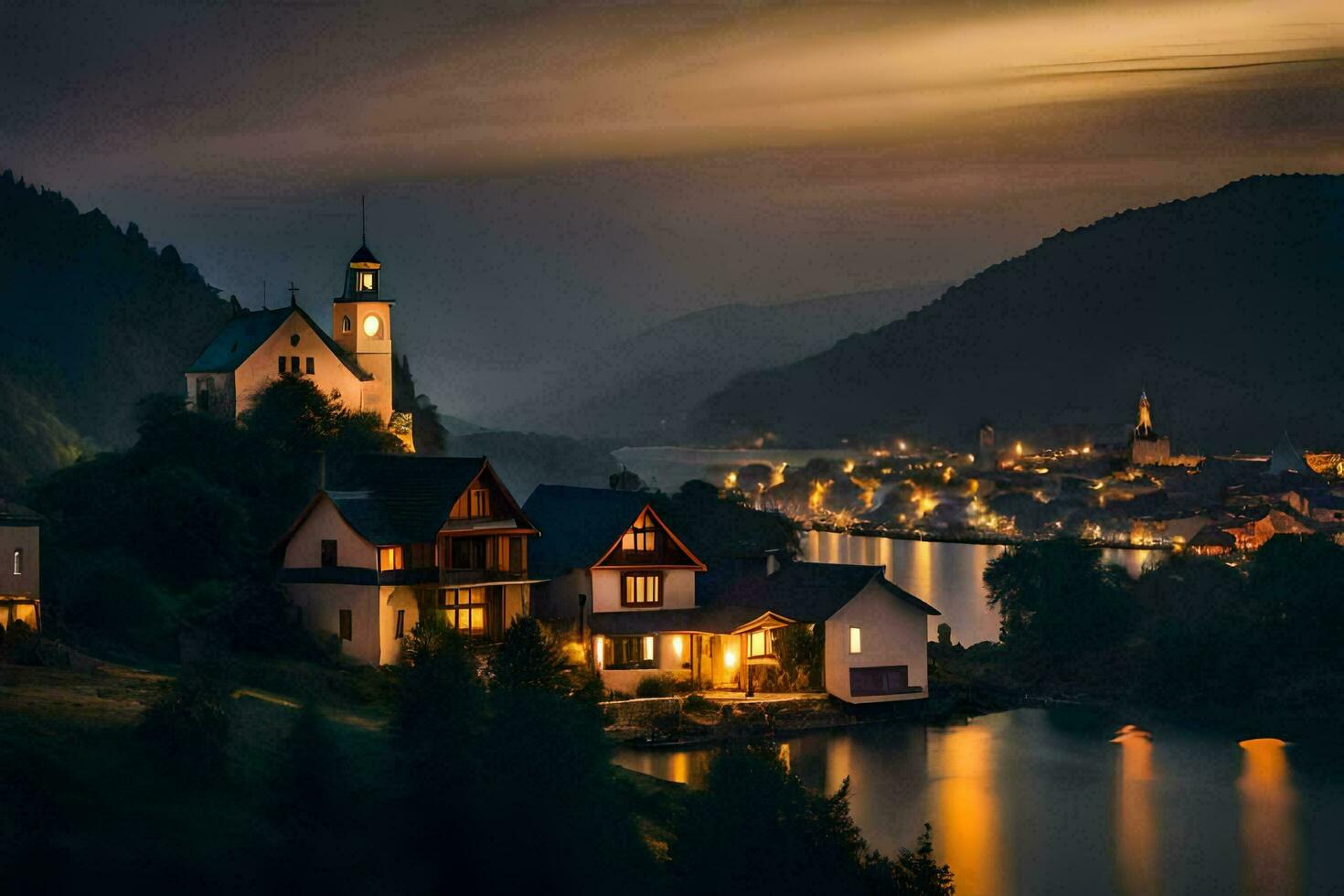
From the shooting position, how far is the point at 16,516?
33.3 meters

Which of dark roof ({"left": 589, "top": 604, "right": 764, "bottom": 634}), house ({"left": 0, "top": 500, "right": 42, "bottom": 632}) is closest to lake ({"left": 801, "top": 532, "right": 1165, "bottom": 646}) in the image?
dark roof ({"left": 589, "top": 604, "right": 764, "bottom": 634})

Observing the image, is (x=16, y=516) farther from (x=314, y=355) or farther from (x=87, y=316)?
(x=87, y=316)

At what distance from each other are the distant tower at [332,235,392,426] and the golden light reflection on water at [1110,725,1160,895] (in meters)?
25.7

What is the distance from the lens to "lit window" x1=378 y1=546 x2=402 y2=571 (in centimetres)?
3922

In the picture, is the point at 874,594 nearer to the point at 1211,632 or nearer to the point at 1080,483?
the point at 1211,632

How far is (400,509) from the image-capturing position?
133 ft

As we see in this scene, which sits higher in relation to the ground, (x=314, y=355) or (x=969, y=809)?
(x=314, y=355)

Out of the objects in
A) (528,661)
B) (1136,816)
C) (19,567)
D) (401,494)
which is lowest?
(1136,816)

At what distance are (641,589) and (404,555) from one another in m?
6.25

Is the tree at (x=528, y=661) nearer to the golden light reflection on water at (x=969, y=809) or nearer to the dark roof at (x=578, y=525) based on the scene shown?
the dark roof at (x=578, y=525)

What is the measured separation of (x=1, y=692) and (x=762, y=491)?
529 feet

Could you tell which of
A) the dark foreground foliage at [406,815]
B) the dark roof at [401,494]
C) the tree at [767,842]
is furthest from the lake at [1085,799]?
the dark foreground foliage at [406,815]

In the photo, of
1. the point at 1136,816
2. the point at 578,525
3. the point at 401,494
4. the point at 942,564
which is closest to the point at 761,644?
the point at 578,525

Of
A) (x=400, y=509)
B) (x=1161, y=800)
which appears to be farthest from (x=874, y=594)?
(x=400, y=509)
